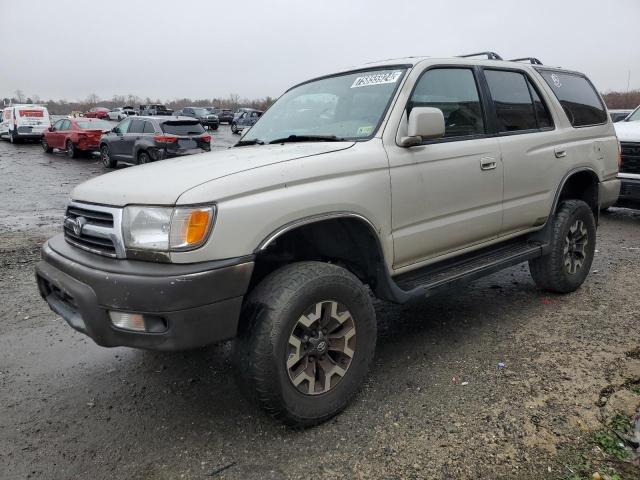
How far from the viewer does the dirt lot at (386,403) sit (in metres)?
2.51

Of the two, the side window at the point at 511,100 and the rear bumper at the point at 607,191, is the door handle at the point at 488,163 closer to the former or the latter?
the side window at the point at 511,100

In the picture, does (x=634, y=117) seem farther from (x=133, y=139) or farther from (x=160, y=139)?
(x=133, y=139)

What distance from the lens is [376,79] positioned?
3.52 m

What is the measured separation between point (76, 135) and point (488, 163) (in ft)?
60.7

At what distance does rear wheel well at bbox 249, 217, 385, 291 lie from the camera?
2.92m

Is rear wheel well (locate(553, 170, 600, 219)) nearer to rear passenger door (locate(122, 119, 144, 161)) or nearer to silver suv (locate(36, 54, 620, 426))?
silver suv (locate(36, 54, 620, 426))

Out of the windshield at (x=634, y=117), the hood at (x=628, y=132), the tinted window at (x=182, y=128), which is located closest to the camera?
the hood at (x=628, y=132)

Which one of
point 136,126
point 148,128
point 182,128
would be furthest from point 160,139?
point 136,126

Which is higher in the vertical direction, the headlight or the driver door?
the driver door

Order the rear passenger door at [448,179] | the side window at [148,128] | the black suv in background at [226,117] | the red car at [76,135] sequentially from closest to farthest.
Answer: the rear passenger door at [448,179]
the side window at [148,128]
the red car at [76,135]
the black suv in background at [226,117]

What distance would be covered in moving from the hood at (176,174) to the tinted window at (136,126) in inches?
497

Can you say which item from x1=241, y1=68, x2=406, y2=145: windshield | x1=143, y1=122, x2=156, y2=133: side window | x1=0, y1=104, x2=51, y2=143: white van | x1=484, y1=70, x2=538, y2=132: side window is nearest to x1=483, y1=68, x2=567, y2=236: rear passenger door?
x1=484, y1=70, x2=538, y2=132: side window

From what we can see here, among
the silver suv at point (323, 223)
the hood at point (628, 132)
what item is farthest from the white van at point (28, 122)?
the silver suv at point (323, 223)

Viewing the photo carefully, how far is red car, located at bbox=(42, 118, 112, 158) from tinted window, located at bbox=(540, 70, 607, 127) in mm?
17486
